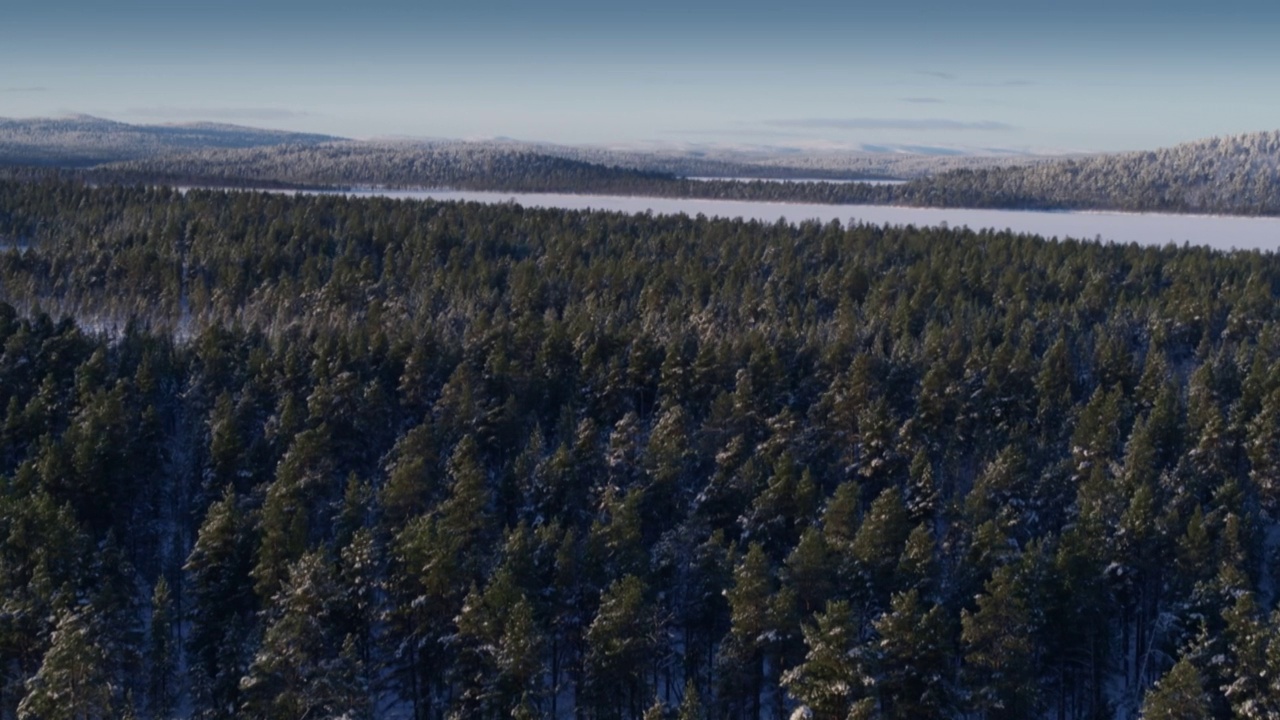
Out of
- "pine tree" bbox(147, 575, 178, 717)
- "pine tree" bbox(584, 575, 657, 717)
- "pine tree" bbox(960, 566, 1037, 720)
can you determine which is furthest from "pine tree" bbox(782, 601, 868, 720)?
"pine tree" bbox(147, 575, 178, 717)

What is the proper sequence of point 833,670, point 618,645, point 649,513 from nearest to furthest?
point 833,670 < point 618,645 < point 649,513

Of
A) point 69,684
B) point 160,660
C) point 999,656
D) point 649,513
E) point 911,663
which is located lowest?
point 160,660

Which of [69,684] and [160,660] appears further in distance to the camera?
[160,660]

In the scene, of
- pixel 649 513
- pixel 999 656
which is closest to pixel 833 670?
pixel 999 656

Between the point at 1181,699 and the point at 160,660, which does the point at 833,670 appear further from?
the point at 160,660

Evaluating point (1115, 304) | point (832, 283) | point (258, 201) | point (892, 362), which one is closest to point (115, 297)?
point (258, 201)

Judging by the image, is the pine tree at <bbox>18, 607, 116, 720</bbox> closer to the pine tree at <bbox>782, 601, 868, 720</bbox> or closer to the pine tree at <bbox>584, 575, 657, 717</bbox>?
the pine tree at <bbox>584, 575, 657, 717</bbox>

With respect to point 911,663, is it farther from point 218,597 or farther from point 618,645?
point 218,597

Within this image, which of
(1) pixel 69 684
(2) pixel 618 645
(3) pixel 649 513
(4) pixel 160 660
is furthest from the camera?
(3) pixel 649 513

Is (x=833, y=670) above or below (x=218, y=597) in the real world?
above

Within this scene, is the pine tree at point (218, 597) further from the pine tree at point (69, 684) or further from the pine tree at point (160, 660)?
the pine tree at point (69, 684)
